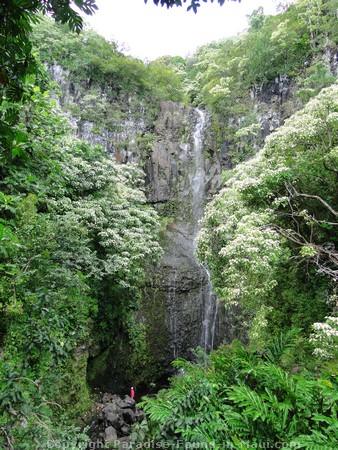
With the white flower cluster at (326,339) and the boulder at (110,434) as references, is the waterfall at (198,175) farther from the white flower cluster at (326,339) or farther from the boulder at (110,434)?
the white flower cluster at (326,339)

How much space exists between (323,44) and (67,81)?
1327 centimetres

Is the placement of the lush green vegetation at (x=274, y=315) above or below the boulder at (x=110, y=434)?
above

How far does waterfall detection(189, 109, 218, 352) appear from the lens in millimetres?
11469

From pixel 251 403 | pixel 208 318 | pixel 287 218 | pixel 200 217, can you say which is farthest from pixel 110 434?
pixel 200 217

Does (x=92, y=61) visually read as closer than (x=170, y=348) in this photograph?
No

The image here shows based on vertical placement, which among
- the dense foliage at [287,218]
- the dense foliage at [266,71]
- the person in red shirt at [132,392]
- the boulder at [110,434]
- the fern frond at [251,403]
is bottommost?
the person in red shirt at [132,392]

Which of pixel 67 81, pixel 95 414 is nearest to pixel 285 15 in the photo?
pixel 67 81

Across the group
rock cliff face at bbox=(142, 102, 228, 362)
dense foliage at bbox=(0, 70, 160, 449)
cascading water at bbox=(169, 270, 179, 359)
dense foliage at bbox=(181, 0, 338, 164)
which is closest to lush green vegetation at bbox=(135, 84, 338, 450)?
dense foliage at bbox=(0, 70, 160, 449)

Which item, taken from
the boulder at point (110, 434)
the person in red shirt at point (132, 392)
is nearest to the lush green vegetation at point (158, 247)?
the person in red shirt at point (132, 392)

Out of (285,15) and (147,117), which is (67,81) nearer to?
(147,117)

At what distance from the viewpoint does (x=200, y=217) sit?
14.6m

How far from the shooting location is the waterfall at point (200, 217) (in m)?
11.5

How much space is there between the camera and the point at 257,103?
15.3 m

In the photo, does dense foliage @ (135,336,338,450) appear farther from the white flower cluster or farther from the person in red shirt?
the person in red shirt
